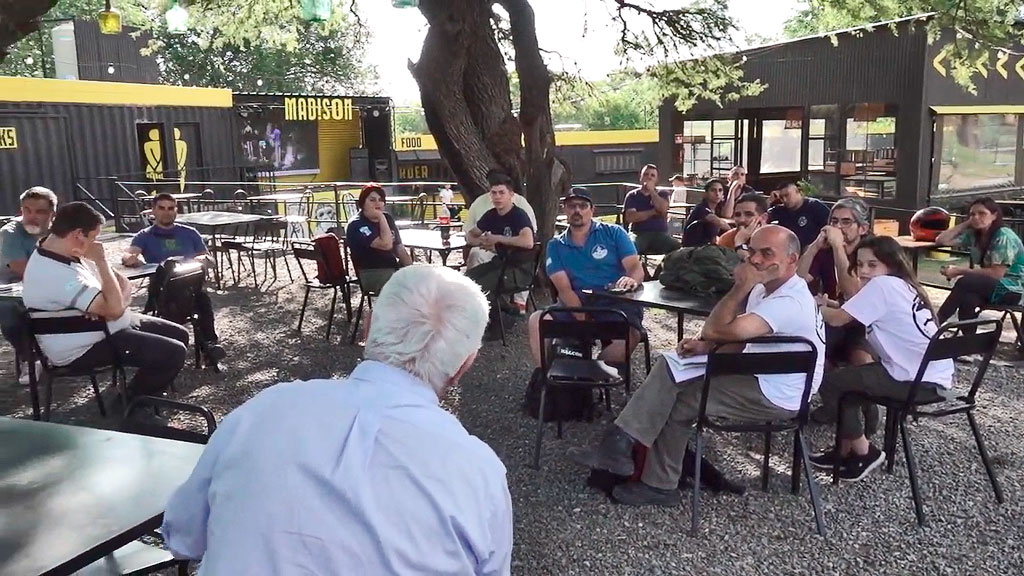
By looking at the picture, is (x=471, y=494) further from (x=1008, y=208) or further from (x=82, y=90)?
(x=82, y=90)

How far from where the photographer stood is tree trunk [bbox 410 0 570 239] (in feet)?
26.5

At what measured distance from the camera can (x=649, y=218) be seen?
27.9ft

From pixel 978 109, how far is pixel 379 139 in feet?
47.3

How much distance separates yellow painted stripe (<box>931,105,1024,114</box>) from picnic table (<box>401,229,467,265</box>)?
9.45 meters

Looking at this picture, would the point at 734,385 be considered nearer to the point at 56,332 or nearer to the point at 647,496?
the point at 647,496

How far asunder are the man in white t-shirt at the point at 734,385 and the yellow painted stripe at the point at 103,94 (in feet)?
48.1

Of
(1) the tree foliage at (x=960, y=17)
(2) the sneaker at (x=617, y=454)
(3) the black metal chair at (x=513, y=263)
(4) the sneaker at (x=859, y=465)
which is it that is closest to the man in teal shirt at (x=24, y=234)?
(3) the black metal chair at (x=513, y=263)

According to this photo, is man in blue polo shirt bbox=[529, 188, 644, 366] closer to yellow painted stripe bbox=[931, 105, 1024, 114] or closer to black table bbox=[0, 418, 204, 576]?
black table bbox=[0, 418, 204, 576]

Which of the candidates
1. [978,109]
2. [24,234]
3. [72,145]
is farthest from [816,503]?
[72,145]

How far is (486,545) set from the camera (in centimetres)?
152

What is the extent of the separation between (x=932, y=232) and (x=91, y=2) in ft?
129

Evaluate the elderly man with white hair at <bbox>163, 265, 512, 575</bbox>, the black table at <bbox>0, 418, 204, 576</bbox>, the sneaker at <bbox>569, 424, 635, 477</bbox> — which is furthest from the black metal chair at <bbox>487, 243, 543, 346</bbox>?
the elderly man with white hair at <bbox>163, 265, 512, 575</bbox>

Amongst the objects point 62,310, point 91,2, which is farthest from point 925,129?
point 91,2

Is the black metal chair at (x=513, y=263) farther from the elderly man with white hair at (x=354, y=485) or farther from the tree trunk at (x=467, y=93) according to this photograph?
the elderly man with white hair at (x=354, y=485)
